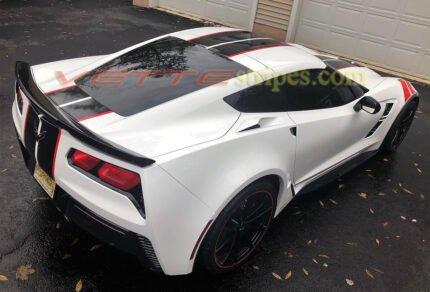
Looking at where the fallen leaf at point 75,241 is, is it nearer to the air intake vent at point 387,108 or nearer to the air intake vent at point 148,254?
the air intake vent at point 148,254

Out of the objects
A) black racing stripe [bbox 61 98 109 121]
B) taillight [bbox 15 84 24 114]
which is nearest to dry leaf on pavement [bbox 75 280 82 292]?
black racing stripe [bbox 61 98 109 121]

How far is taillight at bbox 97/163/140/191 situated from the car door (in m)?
1.44

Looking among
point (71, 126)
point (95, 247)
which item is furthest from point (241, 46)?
point (95, 247)

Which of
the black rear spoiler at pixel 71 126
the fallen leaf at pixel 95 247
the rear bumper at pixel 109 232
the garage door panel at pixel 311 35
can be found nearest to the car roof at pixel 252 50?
the black rear spoiler at pixel 71 126

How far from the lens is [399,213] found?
151 inches

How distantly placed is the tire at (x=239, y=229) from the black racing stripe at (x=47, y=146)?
1.09m

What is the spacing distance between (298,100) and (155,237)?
1.68m

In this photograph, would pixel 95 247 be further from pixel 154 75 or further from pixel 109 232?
pixel 154 75

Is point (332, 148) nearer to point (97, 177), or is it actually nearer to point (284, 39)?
point (97, 177)

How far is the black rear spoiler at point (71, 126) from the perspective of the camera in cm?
207

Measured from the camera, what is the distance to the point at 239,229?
2.70m

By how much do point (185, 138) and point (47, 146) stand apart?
2.83 feet

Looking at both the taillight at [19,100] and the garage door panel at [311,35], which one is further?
the garage door panel at [311,35]

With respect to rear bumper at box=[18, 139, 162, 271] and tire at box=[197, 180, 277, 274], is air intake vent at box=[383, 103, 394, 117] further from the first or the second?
rear bumper at box=[18, 139, 162, 271]
